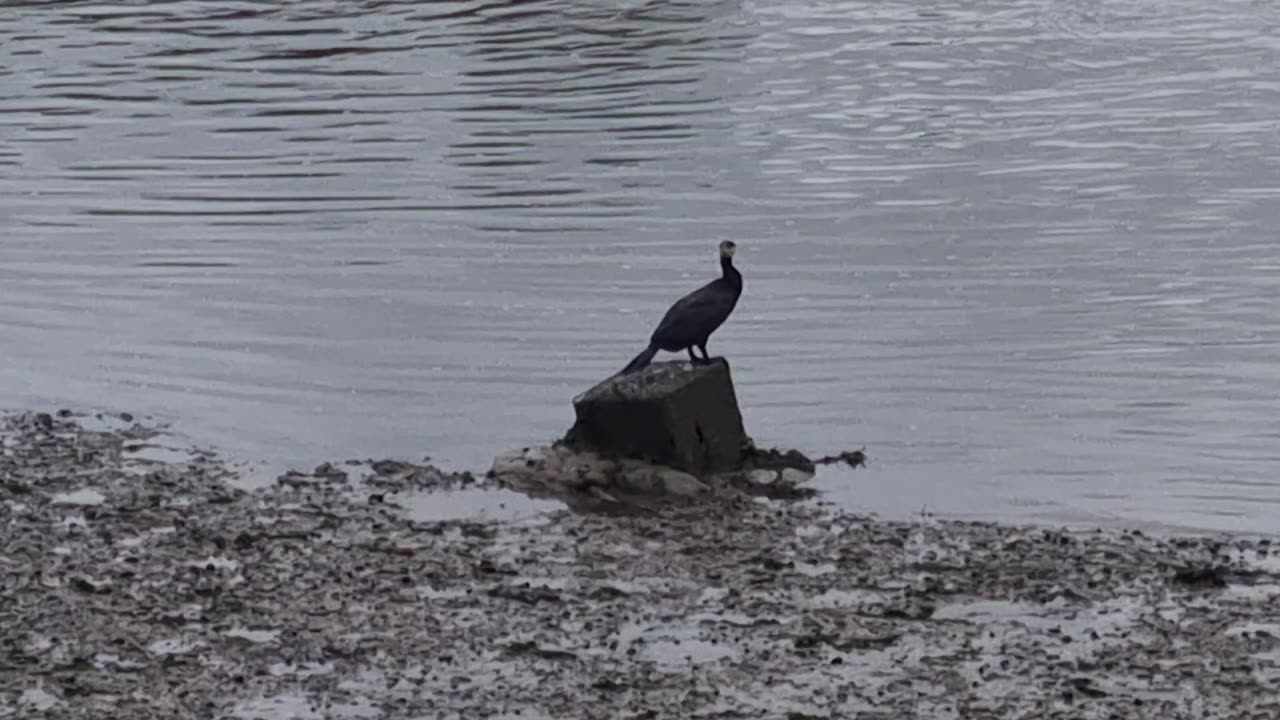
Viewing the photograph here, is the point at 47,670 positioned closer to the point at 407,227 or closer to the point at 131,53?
the point at 407,227

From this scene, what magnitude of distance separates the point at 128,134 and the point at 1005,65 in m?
12.9

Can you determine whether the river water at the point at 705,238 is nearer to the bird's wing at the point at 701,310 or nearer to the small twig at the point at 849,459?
the small twig at the point at 849,459

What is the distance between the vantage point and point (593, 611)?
12.8m

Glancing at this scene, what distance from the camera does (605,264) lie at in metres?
24.1

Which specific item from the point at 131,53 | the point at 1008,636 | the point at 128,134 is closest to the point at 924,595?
the point at 1008,636

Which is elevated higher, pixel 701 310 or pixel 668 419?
pixel 701 310

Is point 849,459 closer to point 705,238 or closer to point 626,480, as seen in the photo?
Answer: point 626,480

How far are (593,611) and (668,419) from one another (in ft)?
10.8

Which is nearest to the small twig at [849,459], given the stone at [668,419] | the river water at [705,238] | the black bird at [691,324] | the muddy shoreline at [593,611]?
the river water at [705,238]

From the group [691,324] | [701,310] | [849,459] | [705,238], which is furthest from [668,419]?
[705,238]

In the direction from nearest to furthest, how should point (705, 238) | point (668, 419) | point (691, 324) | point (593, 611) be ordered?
point (593, 611), point (668, 419), point (691, 324), point (705, 238)

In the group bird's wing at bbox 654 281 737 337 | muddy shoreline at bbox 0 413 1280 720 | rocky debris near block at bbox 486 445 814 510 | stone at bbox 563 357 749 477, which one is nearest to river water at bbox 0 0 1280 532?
rocky debris near block at bbox 486 445 814 510

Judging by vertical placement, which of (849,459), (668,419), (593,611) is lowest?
(849,459)

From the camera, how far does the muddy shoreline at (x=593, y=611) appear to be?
1141 cm
